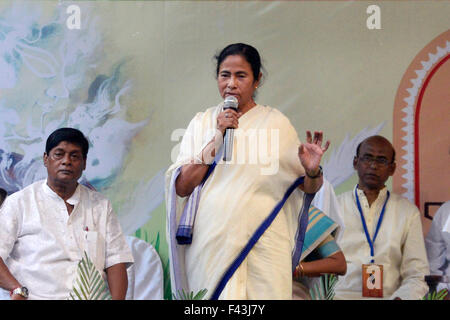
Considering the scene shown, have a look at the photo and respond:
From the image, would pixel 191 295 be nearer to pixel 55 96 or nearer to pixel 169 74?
pixel 169 74

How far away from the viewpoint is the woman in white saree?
3725 millimetres

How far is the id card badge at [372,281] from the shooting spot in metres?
4.53

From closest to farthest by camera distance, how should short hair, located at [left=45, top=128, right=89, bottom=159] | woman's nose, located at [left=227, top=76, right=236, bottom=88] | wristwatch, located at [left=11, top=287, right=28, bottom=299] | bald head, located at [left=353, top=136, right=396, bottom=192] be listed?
wristwatch, located at [left=11, top=287, right=28, bottom=299]
woman's nose, located at [left=227, top=76, right=236, bottom=88]
short hair, located at [left=45, top=128, right=89, bottom=159]
bald head, located at [left=353, top=136, right=396, bottom=192]

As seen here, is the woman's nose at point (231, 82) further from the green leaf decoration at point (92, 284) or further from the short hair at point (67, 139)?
the green leaf decoration at point (92, 284)

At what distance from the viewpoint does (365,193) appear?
188 inches

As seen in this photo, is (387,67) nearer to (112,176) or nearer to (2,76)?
(112,176)

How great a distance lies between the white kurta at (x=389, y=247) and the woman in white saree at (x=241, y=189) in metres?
0.86

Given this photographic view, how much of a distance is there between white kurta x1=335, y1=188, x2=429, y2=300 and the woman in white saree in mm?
861

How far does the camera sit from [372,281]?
4551 millimetres

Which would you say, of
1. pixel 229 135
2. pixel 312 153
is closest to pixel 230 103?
pixel 229 135

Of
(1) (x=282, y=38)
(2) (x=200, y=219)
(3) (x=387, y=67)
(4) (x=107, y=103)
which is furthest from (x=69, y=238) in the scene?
(3) (x=387, y=67)

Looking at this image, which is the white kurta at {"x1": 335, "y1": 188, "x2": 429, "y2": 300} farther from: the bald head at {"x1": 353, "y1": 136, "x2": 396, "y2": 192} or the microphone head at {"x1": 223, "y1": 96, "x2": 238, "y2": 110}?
the microphone head at {"x1": 223, "y1": 96, "x2": 238, "y2": 110}

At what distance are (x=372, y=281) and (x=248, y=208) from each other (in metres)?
1.19

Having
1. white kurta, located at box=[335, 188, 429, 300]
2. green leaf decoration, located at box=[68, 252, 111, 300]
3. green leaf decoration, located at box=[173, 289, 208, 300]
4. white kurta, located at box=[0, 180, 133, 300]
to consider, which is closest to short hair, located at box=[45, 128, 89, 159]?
white kurta, located at box=[0, 180, 133, 300]
